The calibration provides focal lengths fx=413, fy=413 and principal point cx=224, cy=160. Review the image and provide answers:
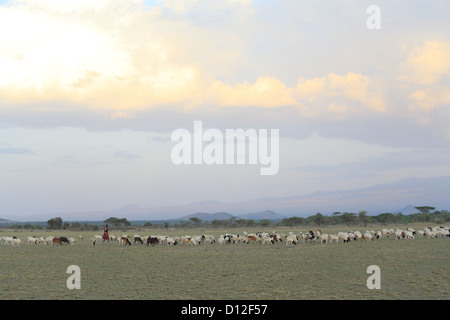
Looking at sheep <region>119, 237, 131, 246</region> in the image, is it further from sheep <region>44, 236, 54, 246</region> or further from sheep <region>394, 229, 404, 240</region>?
sheep <region>394, 229, 404, 240</region>

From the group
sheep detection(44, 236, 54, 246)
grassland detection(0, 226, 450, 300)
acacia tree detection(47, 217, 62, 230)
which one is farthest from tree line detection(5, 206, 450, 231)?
grassland detection(0, 226, 450, 300)

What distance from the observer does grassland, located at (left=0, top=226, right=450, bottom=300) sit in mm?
12211

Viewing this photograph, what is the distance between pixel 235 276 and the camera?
15516 millimetres

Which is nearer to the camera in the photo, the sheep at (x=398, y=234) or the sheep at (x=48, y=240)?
the sheep at (x=398, y=234)

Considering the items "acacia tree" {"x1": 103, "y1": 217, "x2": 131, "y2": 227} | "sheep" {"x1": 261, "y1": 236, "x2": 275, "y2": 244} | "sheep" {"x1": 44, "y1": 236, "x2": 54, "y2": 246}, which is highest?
"sheep" {"x1": 261, "y1": 236, "x2": 275, "y2": 244}

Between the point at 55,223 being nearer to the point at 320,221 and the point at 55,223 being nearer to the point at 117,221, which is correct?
the point at 117,221

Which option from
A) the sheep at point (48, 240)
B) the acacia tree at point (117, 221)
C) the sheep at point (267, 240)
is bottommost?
the acacia tree at point (117, 221)

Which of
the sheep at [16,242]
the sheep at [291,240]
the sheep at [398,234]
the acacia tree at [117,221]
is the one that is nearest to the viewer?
the sheep at [291,240]

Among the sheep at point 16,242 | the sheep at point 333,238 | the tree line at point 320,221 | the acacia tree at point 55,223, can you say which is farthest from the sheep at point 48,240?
the acacia tree at point 55,223

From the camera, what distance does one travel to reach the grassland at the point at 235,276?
40.1 feet

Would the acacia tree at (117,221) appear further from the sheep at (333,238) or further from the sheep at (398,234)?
the sheep at (398,234)
